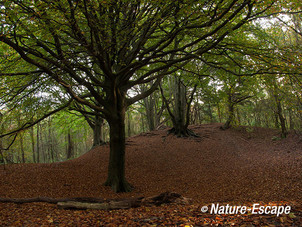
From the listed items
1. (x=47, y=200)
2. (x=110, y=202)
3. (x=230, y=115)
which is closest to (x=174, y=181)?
(x=110, y=202)

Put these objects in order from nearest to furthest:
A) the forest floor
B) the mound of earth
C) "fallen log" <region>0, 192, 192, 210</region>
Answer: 1. the forest floor
2. "fallen log" <region>0, 192, 192, 210</region>
3. the mound of earth

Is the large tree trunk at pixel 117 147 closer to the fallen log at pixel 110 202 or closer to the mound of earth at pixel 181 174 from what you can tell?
the mound of earth at pixel 181 174

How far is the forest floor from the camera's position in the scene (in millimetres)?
3154

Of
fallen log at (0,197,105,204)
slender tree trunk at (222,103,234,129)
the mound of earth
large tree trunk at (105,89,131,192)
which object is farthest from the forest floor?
slender tree trunk at (222,103,234,129)

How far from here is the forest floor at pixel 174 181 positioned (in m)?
3.15

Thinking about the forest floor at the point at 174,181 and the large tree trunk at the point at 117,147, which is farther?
the large tree trunk at the point at 117,147

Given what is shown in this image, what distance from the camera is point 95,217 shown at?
3.41 metres

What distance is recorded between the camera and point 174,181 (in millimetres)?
7875

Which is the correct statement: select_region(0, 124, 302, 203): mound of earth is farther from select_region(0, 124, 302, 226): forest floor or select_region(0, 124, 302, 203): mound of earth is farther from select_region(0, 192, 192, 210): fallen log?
select_region(0, 192, 192, 210): fallen log

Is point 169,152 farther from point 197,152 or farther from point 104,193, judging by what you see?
point 104,193

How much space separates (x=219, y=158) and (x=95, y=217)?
30.9ft

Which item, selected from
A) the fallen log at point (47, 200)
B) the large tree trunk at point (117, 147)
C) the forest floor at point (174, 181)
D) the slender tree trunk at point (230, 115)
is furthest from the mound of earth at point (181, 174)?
the slender tree trunk at point (230, 115)

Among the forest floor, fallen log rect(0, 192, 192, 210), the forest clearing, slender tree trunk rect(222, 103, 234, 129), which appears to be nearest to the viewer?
the forest floor

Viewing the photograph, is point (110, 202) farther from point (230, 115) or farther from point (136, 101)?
point (230, 115)
